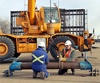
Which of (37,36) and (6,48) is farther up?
Result: (37,36)

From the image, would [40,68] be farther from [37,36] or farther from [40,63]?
[37,36]

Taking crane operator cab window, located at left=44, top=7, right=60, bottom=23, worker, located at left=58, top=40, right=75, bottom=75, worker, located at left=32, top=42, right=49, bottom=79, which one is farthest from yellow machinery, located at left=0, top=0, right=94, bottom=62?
worker, located at left=32, top=42, right=49, bottom=79

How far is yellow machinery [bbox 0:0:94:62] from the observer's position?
18906mm

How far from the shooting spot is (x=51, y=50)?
62.5ft

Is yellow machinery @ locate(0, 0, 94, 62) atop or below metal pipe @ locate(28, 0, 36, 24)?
below

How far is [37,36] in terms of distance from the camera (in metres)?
19.3

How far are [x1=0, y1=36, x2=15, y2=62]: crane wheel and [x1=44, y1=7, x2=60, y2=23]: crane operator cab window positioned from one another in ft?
9.09

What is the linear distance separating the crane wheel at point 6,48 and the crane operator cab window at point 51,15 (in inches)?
109


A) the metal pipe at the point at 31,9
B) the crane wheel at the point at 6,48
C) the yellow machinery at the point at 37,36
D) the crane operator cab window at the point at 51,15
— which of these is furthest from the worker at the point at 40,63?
the metal pipe at the point at 31,9

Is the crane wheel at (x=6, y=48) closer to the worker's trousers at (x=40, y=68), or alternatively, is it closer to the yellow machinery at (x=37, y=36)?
Answer: the yellow machinery at (x=37, y=36)

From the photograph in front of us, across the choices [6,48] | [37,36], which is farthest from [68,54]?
[6,48]

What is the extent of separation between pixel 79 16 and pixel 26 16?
27.6 feet

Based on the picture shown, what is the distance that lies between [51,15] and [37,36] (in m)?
1.79

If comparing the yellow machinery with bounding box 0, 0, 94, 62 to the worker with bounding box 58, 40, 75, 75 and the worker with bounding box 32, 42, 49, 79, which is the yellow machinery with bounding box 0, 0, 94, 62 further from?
the worker with bounding box 32, 42, 49, 79
